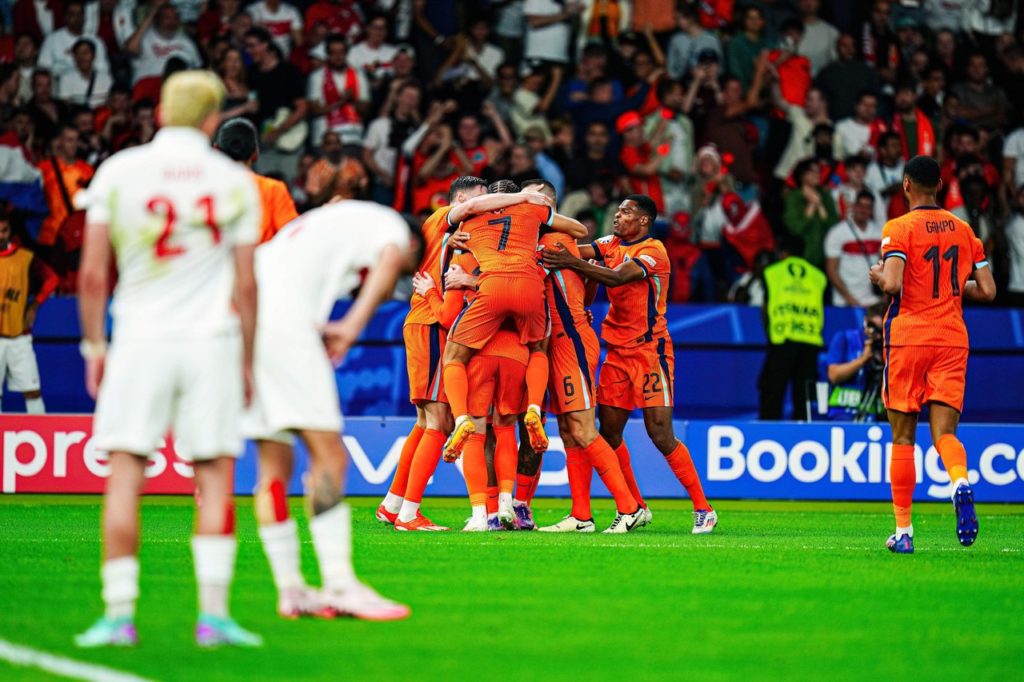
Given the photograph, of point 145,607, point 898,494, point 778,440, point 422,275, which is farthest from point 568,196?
point 145,607

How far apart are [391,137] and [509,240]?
301 inches

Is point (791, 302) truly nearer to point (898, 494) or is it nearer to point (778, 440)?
point (778, 440)

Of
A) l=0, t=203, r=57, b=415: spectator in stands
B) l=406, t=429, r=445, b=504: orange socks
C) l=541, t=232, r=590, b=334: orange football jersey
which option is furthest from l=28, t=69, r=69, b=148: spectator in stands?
l=541, t=232, r=590, b=334: orange football jersey

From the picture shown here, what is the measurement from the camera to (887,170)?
20000 mm

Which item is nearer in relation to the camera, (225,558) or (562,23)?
(225,558)

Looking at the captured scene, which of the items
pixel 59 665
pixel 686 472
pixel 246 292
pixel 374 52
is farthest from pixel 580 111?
pixel 59 665

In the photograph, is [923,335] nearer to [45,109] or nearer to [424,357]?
[424,357]

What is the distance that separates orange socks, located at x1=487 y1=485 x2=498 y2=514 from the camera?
498 inches

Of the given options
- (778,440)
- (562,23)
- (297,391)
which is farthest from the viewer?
(562,23)

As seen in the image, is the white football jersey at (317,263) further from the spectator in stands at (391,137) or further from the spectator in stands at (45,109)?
the spectator in stands at (45,109)

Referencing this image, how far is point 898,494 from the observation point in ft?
35.2

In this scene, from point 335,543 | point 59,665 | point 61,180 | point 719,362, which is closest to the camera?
point 59,665

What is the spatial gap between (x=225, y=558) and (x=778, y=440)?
10.2 metres

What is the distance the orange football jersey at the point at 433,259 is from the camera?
1254 centimetres
